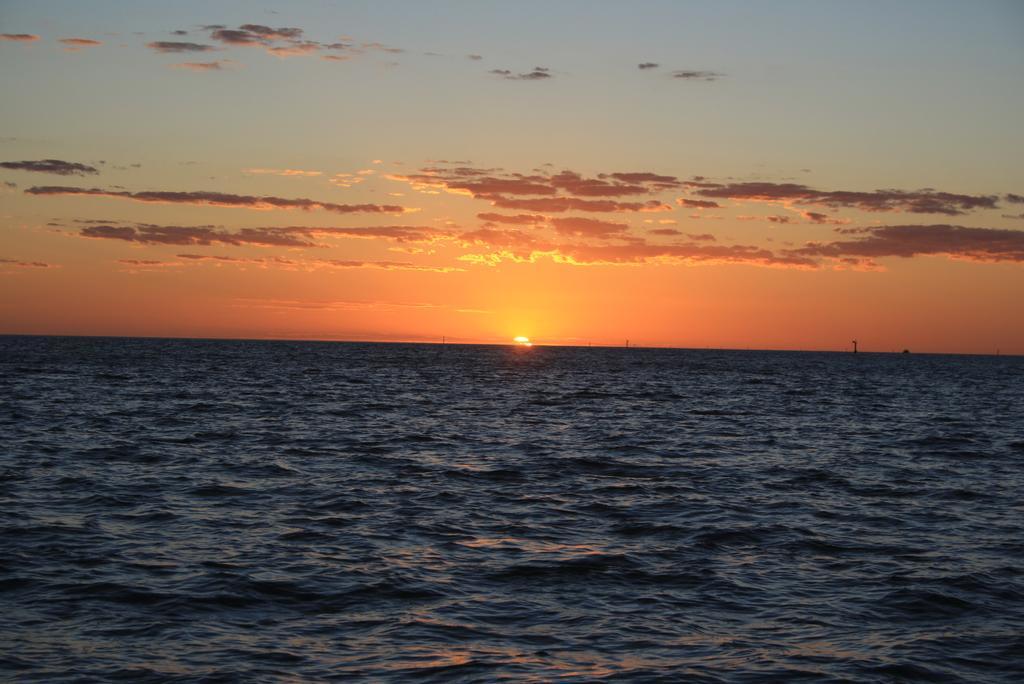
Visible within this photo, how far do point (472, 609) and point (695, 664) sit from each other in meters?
3.89

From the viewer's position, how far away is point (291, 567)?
58.7 ft

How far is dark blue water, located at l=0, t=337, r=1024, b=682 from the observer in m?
13.4

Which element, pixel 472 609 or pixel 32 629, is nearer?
pixel 32 629

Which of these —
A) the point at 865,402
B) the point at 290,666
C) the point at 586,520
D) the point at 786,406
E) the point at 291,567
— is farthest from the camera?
the point at 865,402

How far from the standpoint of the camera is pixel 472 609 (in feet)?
51.1

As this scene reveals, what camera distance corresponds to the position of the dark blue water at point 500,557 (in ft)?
44.1

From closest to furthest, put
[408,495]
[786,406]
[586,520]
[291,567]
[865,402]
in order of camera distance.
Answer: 1. [291,567]
2. [586,520]
3. [408,495]
4. [786,406]
5. [865,402]

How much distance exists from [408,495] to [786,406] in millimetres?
46695

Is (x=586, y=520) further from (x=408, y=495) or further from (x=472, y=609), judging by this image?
(x=472, y=609)

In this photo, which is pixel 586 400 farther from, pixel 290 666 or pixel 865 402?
pixel 290 666

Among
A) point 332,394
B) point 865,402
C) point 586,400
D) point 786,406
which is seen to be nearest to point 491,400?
point 586,400

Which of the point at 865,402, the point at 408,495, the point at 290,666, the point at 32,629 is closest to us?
the point at 290,666

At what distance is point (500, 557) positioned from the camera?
19.0 m

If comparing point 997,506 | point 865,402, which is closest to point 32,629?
point 997,506
